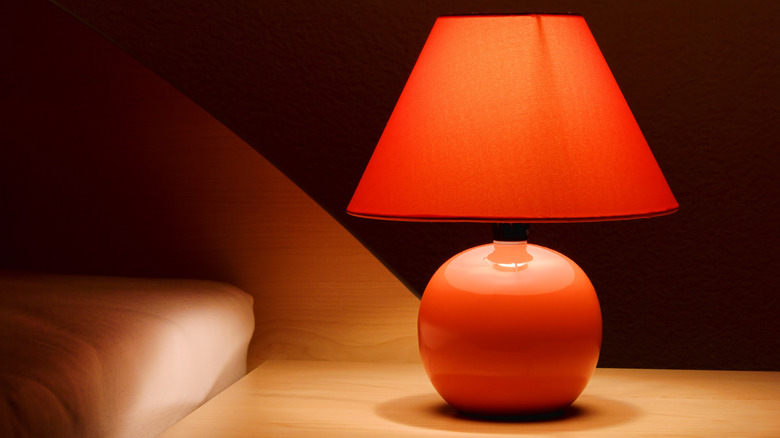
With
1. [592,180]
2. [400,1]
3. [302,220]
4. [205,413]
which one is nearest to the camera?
[592,180]

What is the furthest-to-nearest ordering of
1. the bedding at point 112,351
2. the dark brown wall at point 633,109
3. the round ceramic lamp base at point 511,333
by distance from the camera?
the dark brown wall at point 633,109 < the round ceramic lamp base at point 511,333 < the bedding at point 112,351

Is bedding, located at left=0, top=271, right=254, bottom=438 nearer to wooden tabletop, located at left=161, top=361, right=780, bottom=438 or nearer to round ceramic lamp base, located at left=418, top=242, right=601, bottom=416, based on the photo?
wooden tabletop, located at left=161, top=361, right=780, bottom=438

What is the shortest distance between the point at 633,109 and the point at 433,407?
65 centimetres

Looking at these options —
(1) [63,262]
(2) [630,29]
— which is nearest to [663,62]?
(2) [630,29]

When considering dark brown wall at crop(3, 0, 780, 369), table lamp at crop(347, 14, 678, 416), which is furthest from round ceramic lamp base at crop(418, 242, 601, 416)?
dark brown wall at crop(3, 0, 780, 369)

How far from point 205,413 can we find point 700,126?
35.0 inches

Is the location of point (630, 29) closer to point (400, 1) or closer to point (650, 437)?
point (400, 1)

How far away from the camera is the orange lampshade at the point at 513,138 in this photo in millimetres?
871

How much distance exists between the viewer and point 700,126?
145 cm

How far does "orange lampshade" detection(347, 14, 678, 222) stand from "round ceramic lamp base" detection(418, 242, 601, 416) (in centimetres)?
13

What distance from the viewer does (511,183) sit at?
0.87m

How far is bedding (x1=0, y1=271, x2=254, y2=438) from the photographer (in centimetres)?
86

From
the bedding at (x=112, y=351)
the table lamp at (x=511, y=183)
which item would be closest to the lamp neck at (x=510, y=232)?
the table lamp at (x=511, y=183)

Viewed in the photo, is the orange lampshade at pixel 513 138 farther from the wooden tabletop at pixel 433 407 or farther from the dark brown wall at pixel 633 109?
the dark brown wall at pixel 633 109
